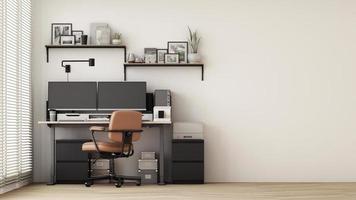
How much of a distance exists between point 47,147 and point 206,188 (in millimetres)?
2054

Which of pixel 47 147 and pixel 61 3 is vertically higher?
pixel 61 3

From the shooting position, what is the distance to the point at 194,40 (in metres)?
6.71

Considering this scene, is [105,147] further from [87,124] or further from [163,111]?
[163,111]


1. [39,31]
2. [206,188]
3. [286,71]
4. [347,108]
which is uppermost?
[39,31]

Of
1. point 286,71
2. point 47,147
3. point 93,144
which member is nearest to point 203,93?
A: point 286,71

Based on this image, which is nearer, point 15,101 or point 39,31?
point 15,101

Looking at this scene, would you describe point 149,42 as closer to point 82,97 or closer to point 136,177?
point 82,97

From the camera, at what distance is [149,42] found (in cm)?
674

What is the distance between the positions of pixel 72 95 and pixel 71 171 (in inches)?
34.9

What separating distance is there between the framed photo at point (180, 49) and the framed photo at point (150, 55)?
20 centimetres

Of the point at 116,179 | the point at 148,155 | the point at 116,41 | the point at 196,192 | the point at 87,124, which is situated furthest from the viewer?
the point at 116,41

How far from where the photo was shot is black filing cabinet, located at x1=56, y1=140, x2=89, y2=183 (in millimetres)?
6312

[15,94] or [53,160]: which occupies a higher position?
[15,94]

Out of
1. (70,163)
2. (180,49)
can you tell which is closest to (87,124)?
(70,163)
